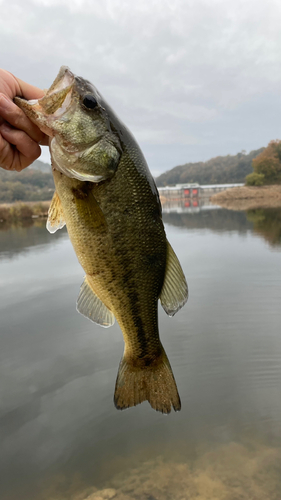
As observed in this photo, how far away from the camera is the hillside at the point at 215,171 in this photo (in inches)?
4537

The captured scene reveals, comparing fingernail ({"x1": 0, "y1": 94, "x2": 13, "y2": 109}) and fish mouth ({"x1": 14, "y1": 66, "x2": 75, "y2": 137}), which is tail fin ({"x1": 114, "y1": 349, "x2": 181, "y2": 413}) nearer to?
fish mouth ({"x1": 14, "y1": 66, "x2": 75, "y2": 137})

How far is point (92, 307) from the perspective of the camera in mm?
1938

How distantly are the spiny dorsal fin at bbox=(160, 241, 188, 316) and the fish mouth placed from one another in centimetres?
101

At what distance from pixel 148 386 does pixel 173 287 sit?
0.68 meters

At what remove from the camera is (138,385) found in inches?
79.3

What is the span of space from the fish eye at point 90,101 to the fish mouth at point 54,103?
8cm

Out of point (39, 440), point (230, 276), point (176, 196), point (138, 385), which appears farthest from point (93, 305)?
point (176, 196)

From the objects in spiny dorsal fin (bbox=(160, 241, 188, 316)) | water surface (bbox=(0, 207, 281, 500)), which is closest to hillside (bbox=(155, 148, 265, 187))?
water surface (bbox=(0, 207, 281, 500))

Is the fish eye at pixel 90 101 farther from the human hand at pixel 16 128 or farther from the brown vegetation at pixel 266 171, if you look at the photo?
the brown vegetation at pixel 266 171

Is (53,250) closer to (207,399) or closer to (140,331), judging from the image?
(207,399)

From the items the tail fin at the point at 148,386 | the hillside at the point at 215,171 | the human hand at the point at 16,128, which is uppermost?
the hillside at the point at 215,171

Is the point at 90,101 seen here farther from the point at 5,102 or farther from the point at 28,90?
the point at 28,90

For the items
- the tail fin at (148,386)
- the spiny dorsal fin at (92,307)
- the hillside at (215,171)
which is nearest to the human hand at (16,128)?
→ the spiny dorsal fin at (92,307)

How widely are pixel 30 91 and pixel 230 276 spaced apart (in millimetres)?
8846
